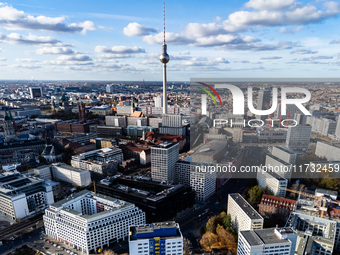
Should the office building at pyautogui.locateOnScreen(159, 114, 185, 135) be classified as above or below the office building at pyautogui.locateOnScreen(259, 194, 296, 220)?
above

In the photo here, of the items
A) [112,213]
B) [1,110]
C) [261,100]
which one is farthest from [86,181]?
[1,110]

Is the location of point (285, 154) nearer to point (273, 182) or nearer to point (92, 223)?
point (273, 182)

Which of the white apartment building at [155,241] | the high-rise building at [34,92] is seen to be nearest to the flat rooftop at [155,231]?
the white apartment building at [155,241]

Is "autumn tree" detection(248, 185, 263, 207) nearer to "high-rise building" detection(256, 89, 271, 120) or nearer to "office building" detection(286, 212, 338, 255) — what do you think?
"office building" detection(286, 212, 338, 255)

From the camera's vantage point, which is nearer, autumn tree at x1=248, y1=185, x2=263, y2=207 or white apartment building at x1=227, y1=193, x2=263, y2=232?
white apartment building at x1=227, y1=193, x2=263, y2=232

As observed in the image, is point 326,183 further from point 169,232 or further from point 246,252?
point 169,232

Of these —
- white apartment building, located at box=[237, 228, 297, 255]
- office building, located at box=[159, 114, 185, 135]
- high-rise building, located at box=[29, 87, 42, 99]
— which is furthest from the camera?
high-rise building, located at box=[29, 87, 42, 99]

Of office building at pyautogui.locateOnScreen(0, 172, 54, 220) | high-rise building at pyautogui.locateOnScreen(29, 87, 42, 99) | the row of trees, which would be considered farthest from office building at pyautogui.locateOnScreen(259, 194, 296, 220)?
high-rise building at pyautogui.locateOnScreen(29, 87, 42, 99)
